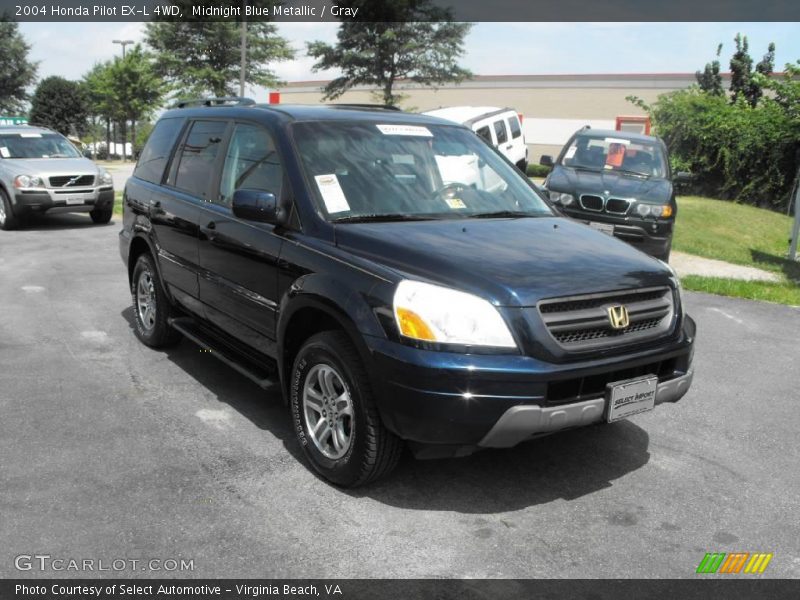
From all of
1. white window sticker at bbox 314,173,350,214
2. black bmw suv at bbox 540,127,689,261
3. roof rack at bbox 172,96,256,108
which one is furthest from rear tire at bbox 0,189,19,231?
white window sticker at bbox 314,173,350,214

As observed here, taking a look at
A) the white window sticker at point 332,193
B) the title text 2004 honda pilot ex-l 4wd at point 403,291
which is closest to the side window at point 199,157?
the title text 2004 honda pilot ex-l 4wd at point 403,291

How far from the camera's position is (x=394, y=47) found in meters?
39.0

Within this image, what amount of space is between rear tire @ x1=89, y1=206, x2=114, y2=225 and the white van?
6724 millimetres

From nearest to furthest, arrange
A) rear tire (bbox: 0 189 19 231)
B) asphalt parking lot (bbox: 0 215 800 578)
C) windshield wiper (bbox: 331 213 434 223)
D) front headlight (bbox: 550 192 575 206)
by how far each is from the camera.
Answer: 1. asphalt parking lot (bbox: 0 215 800 578)
2. windshield wiper (bbox: 331 213 434 223)
3. front headlight (bbox: 550 192 575 206)
4. rear tire (bbox: 0 189 19 231)

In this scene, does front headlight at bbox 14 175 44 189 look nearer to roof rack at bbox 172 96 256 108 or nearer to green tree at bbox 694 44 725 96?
roof rack at bbox 172 96 256 108

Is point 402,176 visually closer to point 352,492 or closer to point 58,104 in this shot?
point 352,492

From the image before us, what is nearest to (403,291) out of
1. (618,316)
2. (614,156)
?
(618,316)

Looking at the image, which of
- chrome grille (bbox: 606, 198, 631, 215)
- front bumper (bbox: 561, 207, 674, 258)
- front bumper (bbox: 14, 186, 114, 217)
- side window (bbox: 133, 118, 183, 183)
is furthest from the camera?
front bumper (bbox: 14, 186, 114, 217)

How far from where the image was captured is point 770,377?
19.8 ft

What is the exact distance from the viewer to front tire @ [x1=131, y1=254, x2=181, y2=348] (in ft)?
19.7

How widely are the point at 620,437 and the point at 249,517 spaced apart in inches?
89.9

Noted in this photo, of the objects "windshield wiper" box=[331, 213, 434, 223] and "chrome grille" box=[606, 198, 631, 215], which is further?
"chrome grille" box=[606, 198, 631, 215]

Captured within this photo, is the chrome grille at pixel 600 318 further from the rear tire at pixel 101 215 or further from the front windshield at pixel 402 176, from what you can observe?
the rear tire at pixel 101 215

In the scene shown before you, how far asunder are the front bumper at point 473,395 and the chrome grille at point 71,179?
11768 mm
